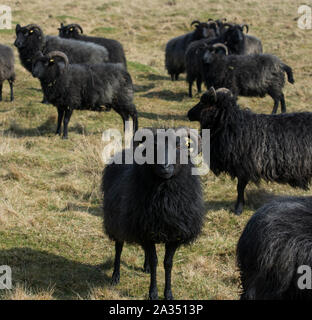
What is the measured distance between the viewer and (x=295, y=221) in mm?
3941

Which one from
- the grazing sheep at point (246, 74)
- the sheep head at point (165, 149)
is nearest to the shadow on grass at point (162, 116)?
the grazing sheep at point (246, 74)

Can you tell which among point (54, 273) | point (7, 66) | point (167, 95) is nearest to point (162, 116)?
point (167, 95)

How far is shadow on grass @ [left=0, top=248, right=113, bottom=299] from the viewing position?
5.28m

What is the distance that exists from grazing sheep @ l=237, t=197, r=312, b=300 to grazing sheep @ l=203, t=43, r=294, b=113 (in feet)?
28.6

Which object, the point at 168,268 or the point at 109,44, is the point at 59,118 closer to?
the point at 109,44

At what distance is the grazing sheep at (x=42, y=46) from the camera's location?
45.4 ft

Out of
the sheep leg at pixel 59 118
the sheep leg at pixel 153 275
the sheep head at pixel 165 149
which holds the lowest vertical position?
the sheep leg at pixel 59 118

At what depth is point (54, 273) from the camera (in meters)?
5.61

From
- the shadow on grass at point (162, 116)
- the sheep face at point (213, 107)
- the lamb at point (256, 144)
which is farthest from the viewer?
the shadow on grass at point (162, 116)

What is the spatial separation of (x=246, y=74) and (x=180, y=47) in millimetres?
5589

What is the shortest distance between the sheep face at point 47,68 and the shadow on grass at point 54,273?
6.26 meters

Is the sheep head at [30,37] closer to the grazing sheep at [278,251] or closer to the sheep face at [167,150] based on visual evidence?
the sheep face at [167,150]
